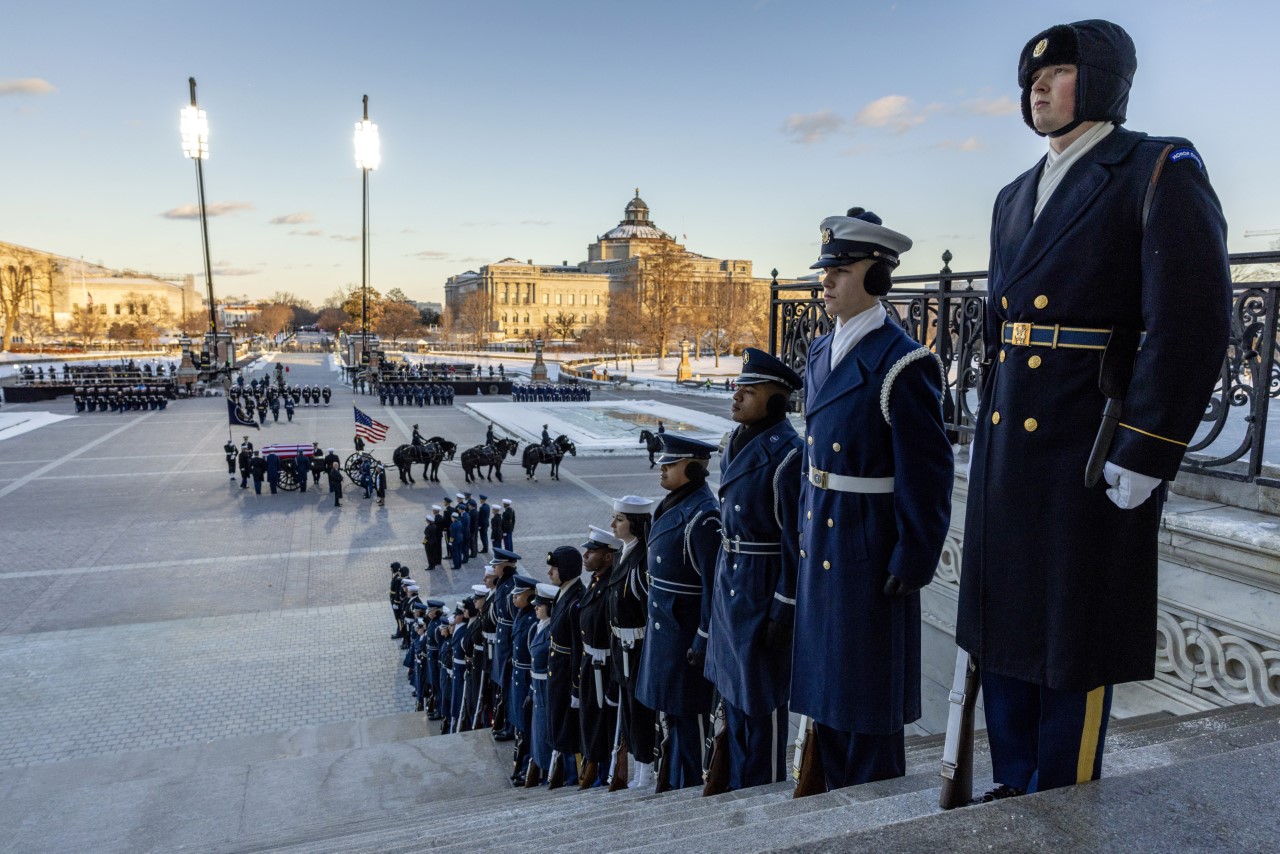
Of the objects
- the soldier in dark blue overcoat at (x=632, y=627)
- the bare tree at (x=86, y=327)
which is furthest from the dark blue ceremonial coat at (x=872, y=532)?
the bare tree at (x=86, y=327)

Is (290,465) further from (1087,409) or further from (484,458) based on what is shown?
(1087,409)

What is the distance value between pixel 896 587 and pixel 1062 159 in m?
1.29

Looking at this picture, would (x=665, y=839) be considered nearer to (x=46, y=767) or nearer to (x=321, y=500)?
(x=46, y=767)

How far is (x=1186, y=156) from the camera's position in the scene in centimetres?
180

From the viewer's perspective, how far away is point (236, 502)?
16359mm

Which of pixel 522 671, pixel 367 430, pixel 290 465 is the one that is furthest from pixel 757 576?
pixel 367 430

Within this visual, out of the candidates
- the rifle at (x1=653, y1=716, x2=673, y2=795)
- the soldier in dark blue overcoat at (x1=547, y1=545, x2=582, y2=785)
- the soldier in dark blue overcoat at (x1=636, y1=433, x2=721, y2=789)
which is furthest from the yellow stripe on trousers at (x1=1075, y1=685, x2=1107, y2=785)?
the soldier in dark blue overcoat at (x1=547, y1=545, x2=582, y2=785)

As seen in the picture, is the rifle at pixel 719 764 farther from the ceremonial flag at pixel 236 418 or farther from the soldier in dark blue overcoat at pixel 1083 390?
the ceremonial flag at pixel 236 418

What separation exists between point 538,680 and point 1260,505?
389 centimetres

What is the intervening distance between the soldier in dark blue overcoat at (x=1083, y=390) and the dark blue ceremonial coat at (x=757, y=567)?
950mm

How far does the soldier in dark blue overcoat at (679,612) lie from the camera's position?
366 cm

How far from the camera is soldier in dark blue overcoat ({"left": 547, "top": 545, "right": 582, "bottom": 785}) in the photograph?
4.66 metres

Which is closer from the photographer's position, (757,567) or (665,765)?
(757,567)

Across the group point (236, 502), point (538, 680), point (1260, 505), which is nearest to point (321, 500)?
point (236, 502)
